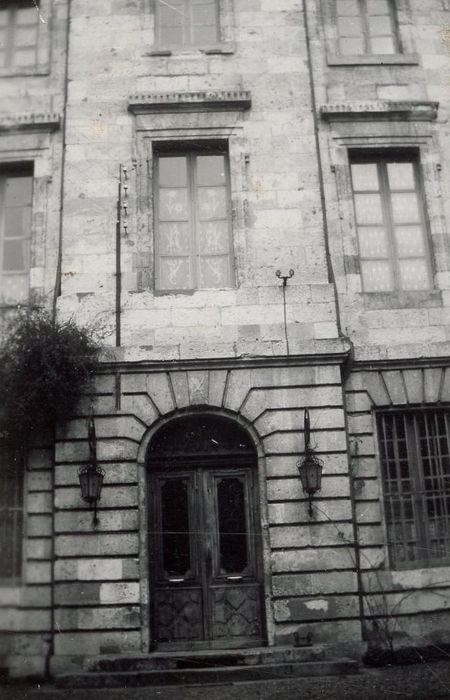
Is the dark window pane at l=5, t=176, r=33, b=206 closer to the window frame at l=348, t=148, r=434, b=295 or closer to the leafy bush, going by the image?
the leafy bush

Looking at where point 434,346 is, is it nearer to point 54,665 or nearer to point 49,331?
point 49,331

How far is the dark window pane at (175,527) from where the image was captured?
900 cm

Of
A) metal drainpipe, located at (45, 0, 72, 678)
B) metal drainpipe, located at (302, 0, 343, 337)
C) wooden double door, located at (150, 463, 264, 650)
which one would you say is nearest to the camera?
metal drainpipe, located at (45, 0, 72, 678)

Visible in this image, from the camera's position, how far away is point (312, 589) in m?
8.55

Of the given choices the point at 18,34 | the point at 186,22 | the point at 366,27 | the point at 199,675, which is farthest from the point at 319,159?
the point at 199,675

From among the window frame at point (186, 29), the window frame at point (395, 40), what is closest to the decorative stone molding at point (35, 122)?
the window frame at point (186, 29)

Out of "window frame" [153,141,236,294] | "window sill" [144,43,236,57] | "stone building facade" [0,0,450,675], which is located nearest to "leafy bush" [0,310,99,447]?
"stone building facade" [0,0,450,675]

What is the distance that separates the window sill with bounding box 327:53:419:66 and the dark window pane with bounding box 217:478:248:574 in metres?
6.71

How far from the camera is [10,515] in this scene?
30.2 ft

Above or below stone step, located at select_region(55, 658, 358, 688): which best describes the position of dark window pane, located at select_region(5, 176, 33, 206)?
above

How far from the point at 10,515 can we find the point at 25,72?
6744 millimetres

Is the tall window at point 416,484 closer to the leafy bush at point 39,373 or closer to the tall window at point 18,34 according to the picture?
the leafy bush at point 39,373

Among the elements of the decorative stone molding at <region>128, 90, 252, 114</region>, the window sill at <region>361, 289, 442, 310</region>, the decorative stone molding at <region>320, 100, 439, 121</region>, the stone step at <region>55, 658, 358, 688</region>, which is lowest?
the stone step at <region>55, 658, 358, 688</region>

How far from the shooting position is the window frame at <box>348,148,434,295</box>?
10039 mm
